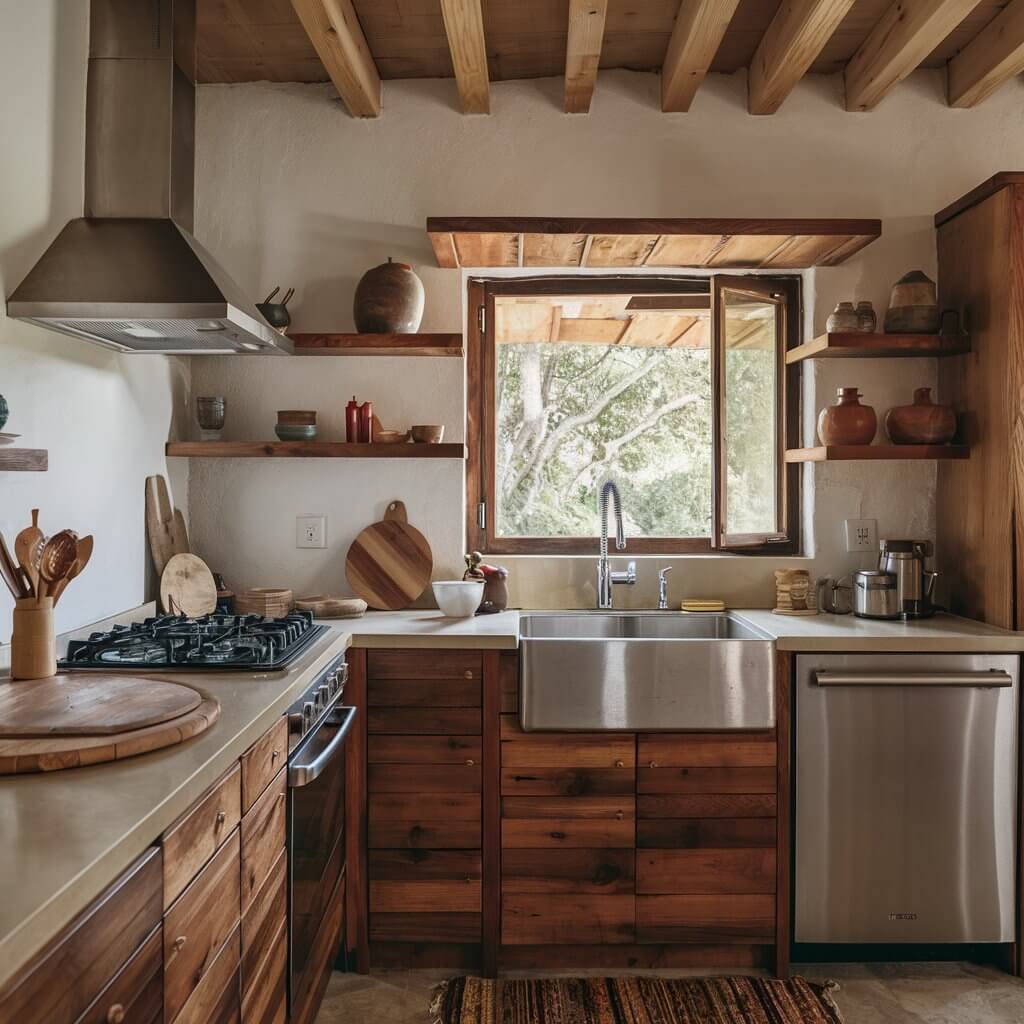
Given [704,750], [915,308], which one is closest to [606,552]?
[704,750]

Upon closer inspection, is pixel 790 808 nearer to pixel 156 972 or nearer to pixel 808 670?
pixel 808 670

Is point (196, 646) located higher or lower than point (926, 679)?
higher

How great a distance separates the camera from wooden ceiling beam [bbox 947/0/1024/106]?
8.46 feet

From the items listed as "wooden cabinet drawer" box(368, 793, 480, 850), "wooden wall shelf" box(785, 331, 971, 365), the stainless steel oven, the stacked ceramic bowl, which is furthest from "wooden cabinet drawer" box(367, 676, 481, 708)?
"wooden wall shelf" box(785, 331, 971, 365)

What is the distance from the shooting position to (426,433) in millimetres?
2818

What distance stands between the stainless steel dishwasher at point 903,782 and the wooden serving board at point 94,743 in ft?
5.43

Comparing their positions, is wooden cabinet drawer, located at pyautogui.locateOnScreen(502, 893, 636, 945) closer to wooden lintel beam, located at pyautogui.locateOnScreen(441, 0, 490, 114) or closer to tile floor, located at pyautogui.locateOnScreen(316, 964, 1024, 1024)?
tile floor, located at pyautogui.locateOnScreen(316, 964, 1024, 1024)

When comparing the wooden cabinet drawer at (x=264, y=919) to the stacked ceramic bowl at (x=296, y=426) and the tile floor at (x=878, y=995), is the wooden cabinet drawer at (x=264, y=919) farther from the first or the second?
the stacked ceramic bowl at (x=296, y=426)

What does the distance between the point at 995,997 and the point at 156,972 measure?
2230mm

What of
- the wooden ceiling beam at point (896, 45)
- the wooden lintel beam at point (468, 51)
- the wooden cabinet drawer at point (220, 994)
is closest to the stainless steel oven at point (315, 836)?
the wooden cabinet drawer at point (220, 994)

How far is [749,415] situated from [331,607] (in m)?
1.51

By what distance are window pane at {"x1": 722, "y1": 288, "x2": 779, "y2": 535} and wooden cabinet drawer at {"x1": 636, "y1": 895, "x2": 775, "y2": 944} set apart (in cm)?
115

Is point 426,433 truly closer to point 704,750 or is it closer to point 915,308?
point 704,750

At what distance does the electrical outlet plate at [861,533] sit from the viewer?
118 inches
